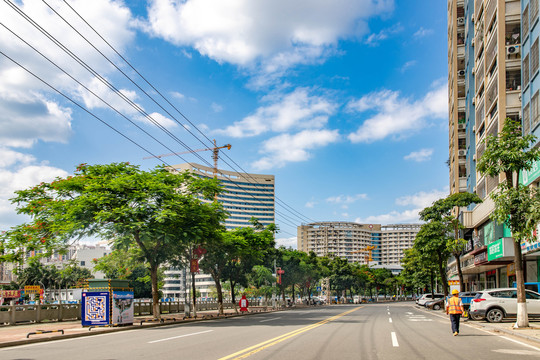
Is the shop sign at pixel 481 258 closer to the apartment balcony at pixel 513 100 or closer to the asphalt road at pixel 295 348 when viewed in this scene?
the apartment balcony at pixel 513 100

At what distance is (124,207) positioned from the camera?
82.2 feet

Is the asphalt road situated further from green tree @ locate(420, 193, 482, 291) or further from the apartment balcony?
green tree @ locate(420, 193, 482, 291)

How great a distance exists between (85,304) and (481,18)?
44677mm

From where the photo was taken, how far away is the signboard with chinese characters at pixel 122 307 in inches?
915

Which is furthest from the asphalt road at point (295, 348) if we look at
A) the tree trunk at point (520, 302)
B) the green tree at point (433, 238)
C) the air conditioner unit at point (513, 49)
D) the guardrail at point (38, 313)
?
the green tree at point (433, 238)

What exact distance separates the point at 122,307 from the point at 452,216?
31.9 meters

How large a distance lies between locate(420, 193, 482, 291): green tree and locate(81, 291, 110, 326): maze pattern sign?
1201 inches

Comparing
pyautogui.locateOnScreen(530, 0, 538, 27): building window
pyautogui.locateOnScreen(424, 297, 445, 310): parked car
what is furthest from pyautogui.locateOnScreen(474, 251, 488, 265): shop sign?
pyautogui.locateOnScreen(530, 0, 538, 27): building window

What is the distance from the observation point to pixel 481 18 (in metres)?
48.1

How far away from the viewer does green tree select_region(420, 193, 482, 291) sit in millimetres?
42875

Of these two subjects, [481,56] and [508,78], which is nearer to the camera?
[508,78]

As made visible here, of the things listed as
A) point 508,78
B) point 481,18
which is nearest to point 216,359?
point 508,78

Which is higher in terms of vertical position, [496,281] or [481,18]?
[481,18]

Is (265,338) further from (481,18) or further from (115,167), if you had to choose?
(481,18)
